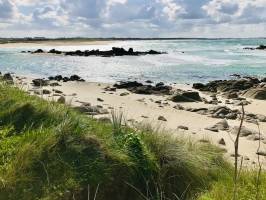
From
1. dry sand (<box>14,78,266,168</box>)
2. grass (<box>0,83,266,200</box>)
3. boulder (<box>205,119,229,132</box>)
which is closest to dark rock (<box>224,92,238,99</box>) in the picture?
dry sand (<box>14,78,266,168</box>)

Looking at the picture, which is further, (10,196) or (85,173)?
(85,173)

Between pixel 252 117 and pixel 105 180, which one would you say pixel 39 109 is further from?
pixel 252 117

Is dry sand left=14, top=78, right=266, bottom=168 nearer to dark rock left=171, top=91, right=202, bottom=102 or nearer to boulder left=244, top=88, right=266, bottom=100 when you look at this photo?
dark rock left=171, top=91, right=202, bottom=102

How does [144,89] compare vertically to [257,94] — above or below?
below

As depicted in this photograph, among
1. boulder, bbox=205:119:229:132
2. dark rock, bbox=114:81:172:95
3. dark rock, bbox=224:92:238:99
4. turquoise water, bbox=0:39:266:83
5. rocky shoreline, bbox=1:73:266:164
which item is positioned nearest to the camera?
rocky shoreline, bbox=1:73:266:164

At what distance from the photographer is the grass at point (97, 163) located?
520 cm

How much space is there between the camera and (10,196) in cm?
494

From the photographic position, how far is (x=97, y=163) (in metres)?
5.61

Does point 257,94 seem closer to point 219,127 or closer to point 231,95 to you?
point 231,95

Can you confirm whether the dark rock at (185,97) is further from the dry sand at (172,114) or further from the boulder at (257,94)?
the boulder at (257,94)

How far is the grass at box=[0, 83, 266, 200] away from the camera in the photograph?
5.20 metres

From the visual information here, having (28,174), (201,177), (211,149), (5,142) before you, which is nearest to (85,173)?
(28,174)

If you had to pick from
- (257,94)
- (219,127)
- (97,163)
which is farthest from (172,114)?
(97,163)

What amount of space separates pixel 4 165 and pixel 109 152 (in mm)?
1225
